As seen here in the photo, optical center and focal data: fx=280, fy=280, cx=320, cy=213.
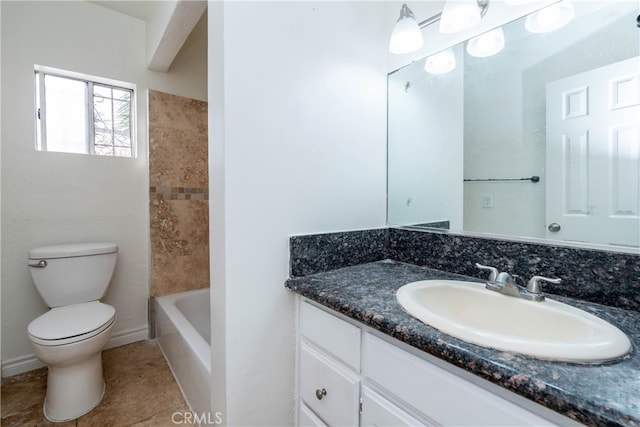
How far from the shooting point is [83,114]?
1.93m

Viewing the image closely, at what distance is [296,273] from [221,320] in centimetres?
30

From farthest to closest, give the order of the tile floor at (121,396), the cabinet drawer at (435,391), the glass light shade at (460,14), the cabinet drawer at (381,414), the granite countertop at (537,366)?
the tile floor at (121,396)
the glass light shade at (460,14)
the cabinet drawer at (381,414)
the cabinet drawer at (435,391)
the granite countertop at (537,366)

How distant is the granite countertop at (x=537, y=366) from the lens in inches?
16.3

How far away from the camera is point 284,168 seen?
1017 millimetres

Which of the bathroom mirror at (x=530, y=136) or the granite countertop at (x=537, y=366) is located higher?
the bathroom mirror at (x=530, y=136)

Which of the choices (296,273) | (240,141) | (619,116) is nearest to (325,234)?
(296,273)

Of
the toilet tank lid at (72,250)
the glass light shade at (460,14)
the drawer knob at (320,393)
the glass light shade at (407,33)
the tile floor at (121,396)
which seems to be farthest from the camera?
the toilet tank lid at (72,250)

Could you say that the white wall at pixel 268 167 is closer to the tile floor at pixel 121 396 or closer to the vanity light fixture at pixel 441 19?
the vanity light fixture at pixel 441 19

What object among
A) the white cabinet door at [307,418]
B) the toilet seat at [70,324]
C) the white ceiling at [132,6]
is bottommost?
the white cabinet door at [307,418]

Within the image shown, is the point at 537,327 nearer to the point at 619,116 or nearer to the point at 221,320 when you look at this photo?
the point at 619,116

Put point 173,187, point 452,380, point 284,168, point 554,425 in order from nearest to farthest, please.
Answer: point 554,425, point 452,380, point 284,168, point 173,187

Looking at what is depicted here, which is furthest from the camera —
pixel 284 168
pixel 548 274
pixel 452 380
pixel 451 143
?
pixel 451 143

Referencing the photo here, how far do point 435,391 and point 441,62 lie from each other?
1.26m

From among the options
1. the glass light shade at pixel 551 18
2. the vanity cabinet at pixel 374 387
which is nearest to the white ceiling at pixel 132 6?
the glass light shade at pixel 551 18
